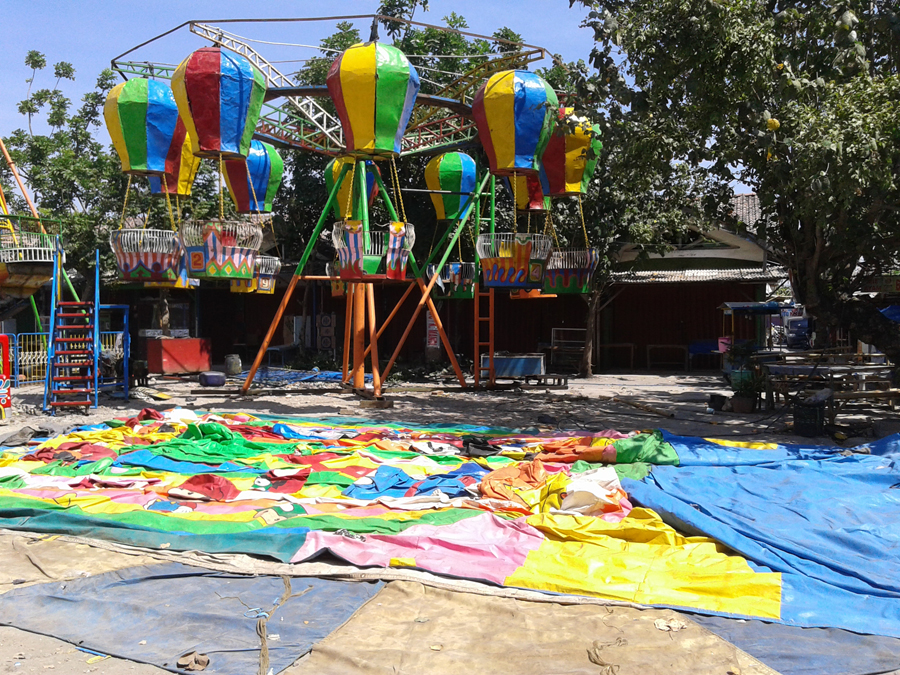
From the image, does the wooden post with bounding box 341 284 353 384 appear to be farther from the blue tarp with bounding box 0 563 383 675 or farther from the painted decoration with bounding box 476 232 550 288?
the blue tarp with bounding box 0 563 383 675

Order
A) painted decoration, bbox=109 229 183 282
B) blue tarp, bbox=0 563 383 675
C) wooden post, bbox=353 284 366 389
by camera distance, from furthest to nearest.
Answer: wooden post, bbox=353 284 366 389, painted decoration, bbox=109 229 183 282, blue tarp, bbox=0 563 383 675

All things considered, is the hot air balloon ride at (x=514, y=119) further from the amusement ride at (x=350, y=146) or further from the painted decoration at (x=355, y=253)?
the painted decoration at (x=355, y=253)

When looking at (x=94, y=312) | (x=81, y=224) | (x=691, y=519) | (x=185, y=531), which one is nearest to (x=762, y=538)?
(x=691, y=519)

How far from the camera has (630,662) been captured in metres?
4.23

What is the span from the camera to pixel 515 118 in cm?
1340

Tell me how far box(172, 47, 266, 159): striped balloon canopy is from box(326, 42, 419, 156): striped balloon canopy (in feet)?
4.89

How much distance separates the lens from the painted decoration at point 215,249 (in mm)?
13914

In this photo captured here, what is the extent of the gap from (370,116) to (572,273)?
4959 mm

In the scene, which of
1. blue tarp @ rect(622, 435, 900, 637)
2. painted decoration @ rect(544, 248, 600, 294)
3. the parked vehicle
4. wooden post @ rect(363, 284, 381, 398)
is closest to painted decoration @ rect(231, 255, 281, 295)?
wooden post @ rect(363, 284, 381, 398)

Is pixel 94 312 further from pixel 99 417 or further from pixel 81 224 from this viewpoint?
pixel 81 224

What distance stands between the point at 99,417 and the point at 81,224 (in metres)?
12.5

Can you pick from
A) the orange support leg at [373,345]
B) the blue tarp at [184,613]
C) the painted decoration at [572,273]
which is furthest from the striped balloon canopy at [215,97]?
the blue tarp at [184,613]

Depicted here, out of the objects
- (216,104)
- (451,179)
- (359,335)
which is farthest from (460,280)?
(216,104)

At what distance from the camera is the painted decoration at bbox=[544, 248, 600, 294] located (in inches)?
601
